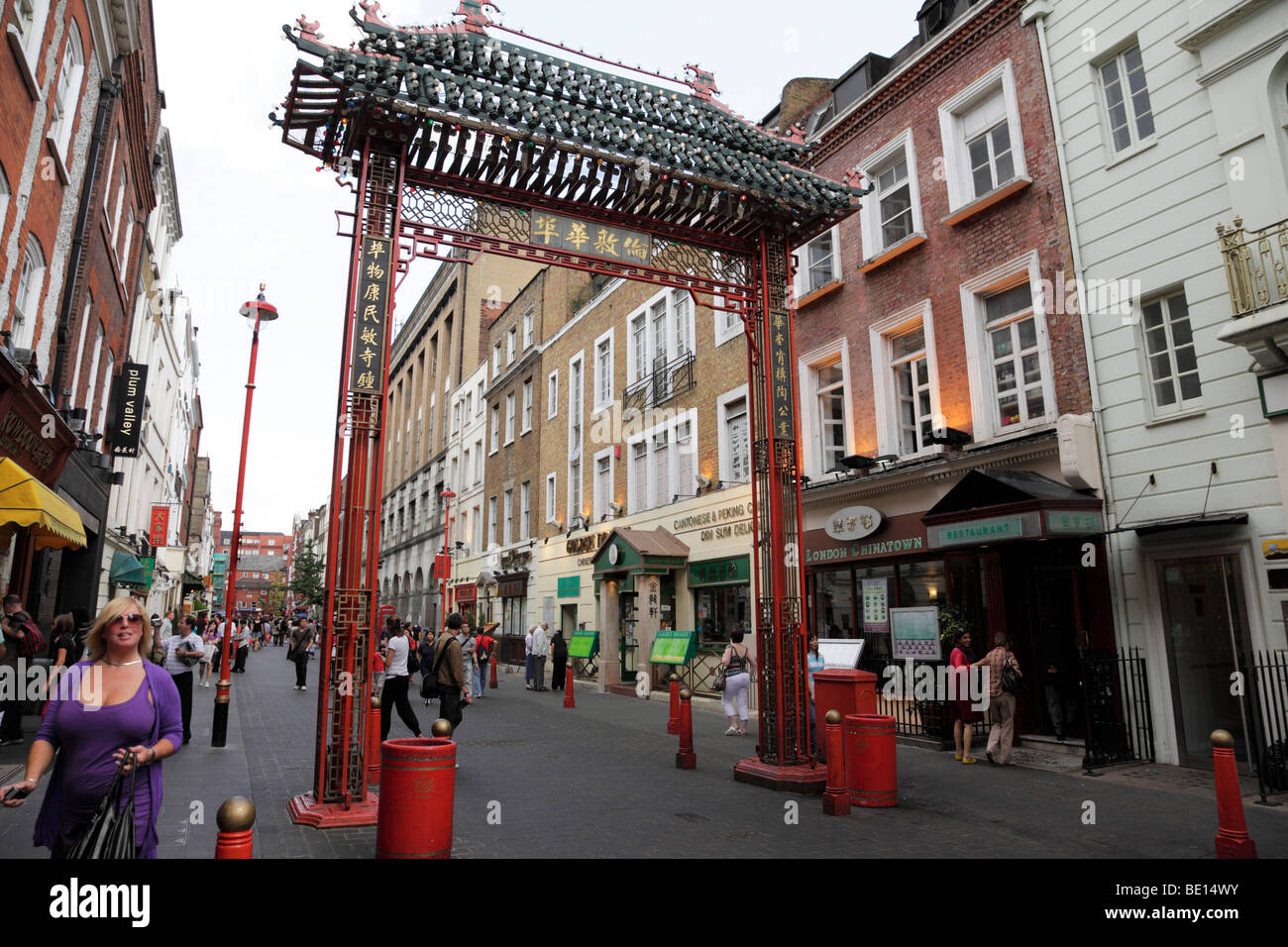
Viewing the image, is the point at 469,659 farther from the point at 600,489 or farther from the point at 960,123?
the point at 960,123

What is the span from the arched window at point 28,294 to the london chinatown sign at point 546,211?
22.1 feet

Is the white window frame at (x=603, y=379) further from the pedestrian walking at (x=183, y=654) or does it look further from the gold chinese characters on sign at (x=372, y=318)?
the gold chinese characters on sign at (x=372, y=318)

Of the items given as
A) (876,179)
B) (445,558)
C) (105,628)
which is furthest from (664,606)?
(105,628)

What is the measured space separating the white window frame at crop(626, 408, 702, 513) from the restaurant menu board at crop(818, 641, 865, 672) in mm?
6917

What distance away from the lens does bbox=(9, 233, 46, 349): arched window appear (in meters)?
11.7

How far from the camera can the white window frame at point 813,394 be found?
1569 centimetres

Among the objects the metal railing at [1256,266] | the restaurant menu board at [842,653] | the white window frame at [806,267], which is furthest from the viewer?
the white window frame at [806,267]

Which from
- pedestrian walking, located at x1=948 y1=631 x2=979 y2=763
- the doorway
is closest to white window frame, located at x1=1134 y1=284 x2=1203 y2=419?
Result: the doorway

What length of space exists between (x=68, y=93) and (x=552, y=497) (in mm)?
17558

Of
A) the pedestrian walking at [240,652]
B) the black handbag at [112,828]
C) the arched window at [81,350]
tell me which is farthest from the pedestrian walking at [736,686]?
the pedestrian walking at [240,652]

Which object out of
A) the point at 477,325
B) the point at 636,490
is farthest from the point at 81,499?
the point at 477,325

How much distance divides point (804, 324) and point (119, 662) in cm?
1513

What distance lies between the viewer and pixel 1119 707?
10.4 m
